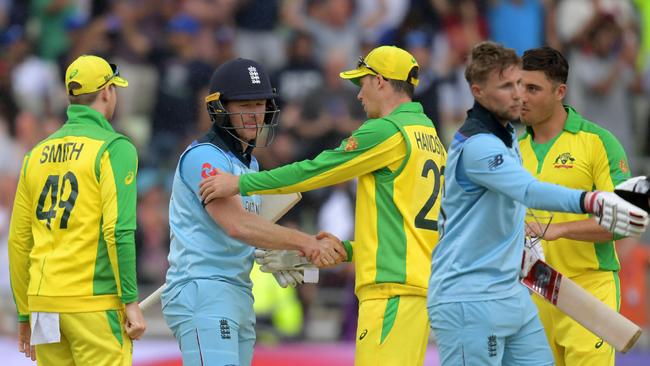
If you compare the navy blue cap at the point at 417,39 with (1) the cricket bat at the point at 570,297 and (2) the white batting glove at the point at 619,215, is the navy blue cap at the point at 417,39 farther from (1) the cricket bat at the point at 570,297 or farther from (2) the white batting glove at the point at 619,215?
(2) the white batting glove at the point at 619,215

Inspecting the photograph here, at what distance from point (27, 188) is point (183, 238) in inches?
40.2

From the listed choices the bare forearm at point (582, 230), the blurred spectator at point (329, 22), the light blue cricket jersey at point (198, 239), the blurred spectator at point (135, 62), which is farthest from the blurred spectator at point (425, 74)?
the light blue cricket jersey at point (198, 239)

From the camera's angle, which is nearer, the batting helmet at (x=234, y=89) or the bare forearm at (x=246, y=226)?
the bare forearm at (x=246, y=226)

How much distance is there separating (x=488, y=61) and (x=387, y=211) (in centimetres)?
106

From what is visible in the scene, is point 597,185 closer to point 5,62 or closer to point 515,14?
point 515,14

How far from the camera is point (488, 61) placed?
6266mm

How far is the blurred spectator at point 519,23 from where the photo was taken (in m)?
14.4

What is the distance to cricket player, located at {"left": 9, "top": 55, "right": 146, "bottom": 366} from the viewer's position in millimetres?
7078

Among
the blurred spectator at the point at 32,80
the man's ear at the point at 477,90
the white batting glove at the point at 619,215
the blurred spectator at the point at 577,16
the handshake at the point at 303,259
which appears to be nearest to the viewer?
the white batting glove at the point at 619,215

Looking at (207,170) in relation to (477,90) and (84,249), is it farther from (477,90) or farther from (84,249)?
(477,90)

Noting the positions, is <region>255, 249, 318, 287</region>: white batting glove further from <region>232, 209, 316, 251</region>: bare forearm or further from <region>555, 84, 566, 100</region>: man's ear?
<region>555, 84, 566, 100</region>: man's ear

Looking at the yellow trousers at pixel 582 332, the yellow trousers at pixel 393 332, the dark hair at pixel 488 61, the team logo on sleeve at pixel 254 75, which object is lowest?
the yellow trousers at pixel 582 332

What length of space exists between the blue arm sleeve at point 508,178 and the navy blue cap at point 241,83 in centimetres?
148


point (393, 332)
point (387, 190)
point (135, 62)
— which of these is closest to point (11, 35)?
point (135, 62)
